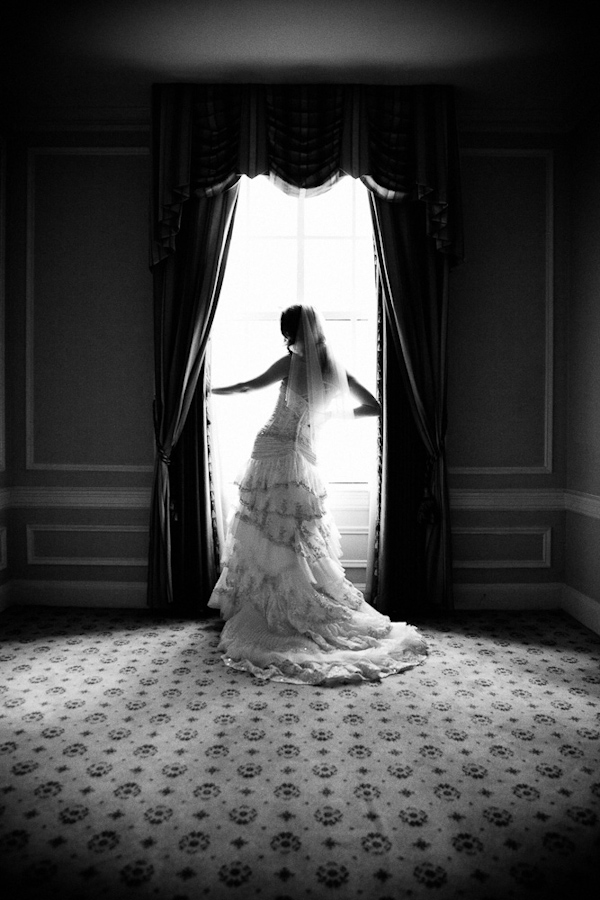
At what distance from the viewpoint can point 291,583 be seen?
3.29 meters

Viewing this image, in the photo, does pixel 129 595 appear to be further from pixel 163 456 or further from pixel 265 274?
pixel 265 274

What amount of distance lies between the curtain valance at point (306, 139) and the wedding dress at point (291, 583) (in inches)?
51.6

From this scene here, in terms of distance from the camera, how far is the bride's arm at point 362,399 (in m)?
3.56

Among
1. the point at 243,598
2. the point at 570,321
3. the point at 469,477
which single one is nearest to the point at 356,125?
the point at 570,321

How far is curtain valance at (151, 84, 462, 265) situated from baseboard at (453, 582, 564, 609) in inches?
79.8

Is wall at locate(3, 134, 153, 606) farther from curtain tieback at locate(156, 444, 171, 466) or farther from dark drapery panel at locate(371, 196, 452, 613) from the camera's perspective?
dark drapery panel at locate(371, 196, 452, 613)

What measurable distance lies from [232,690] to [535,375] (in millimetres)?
2646

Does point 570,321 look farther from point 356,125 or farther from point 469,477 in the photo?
point 356,125

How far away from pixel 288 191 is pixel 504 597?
9.10 feet

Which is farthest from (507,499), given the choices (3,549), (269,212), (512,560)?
(3,549)

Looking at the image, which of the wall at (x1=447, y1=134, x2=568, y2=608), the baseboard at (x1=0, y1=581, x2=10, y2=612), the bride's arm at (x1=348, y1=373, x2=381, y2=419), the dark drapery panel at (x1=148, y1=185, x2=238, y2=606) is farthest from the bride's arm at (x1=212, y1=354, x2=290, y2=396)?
the baseboard at (x1=0, y1=581, x2=10, y2=612)

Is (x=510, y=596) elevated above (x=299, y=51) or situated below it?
below

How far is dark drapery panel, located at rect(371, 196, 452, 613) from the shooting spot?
3982mm

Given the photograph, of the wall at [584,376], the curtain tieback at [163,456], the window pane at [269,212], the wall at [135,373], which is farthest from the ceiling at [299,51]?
the curtain tieback at [163,456]
